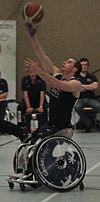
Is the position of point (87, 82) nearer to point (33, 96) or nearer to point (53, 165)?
point (33, 96)

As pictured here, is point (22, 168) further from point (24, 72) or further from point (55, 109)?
point (24, 72)

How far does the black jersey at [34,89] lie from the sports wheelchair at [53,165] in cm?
518

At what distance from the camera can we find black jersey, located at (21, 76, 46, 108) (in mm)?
10891

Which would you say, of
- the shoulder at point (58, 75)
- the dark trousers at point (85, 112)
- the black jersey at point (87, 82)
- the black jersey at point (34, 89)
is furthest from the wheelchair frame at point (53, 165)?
the black jersey at point (87, 82)

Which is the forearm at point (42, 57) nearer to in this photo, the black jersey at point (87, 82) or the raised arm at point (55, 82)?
the raised arm at point (55, 82)

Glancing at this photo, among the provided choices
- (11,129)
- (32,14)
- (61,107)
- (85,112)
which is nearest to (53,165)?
(61,107)

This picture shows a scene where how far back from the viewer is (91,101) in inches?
451

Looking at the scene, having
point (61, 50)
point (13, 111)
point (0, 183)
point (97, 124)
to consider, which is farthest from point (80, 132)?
point (0, 183)

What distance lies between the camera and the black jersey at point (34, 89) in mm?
10891

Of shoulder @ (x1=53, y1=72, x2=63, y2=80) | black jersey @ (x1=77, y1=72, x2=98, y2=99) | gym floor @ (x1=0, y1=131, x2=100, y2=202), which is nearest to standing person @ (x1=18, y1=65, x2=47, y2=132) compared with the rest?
black jersey @ (x1=77, y1=72, x2=98, y2=99)

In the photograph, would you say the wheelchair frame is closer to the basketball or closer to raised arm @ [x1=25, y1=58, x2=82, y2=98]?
raised arm @ [x1=25, y1=58, x2=82, y2=98]

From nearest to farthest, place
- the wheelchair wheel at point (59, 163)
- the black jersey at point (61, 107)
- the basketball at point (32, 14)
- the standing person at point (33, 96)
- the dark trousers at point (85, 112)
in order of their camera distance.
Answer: the wheelchair wheel at point (59, 163) < the black jersey at point (61, 107) < the basketball at point (32, 14) < the standing person at point (33, 96) < the dark trousers at point (85, 112)

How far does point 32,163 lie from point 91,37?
798cm

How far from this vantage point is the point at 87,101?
1144cm
